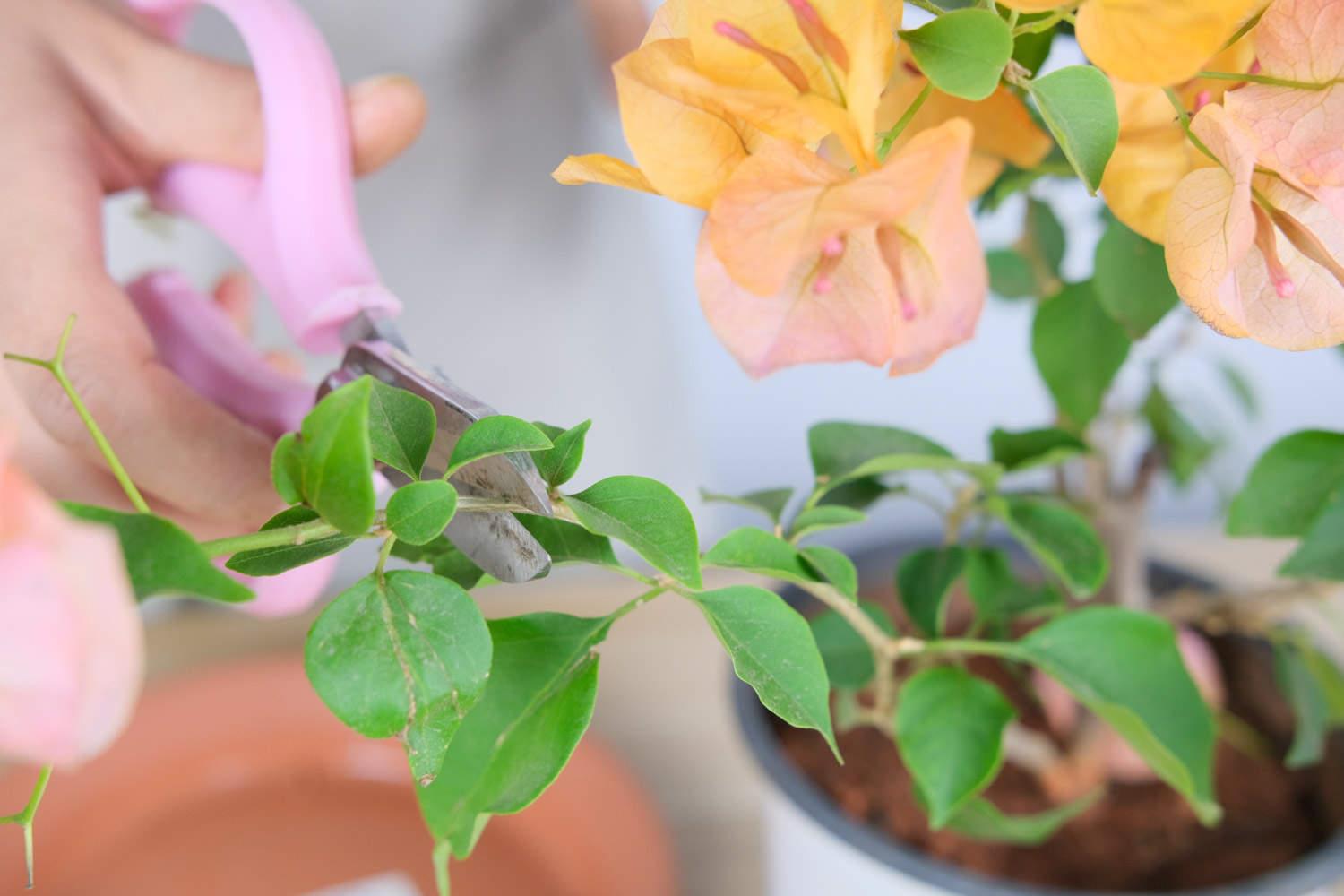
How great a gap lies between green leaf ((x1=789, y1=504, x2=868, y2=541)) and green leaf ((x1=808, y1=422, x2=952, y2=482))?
4cm

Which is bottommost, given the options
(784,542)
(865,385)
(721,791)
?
(721,791)

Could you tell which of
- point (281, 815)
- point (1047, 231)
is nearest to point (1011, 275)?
point (1047, 231)

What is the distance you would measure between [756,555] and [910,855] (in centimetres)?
21

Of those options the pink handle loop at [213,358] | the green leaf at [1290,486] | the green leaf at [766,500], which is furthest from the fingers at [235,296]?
the green leaf at [1290,486]

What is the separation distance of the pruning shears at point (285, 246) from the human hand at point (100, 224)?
10 mm

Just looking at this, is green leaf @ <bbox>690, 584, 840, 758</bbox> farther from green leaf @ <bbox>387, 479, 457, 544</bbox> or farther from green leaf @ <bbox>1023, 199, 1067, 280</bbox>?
green leaf @ <bbox>1023, 199, 1067, 280</bbox>

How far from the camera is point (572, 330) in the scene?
0.60 m

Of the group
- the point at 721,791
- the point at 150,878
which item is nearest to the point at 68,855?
the point at 150,878

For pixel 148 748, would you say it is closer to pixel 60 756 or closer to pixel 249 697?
pixel 249 697

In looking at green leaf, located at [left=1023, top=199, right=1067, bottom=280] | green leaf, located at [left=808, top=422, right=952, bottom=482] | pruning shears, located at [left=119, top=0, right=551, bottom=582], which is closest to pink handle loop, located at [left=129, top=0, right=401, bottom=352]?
pruning shears, located at [left=119, top=0, right=551, bottom=582]

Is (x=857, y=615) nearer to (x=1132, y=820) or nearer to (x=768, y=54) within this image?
(x=768, y=54)

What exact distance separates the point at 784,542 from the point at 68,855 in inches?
18.4

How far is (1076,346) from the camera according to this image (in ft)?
0.97

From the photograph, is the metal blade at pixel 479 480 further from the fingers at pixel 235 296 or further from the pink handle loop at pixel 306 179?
the fingers at pixel 235 296
